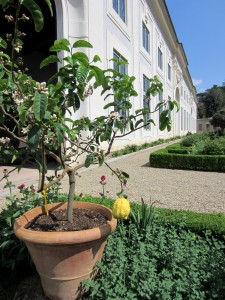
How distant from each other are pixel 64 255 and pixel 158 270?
0.85 metres

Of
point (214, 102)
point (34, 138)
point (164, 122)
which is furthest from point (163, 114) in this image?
point (214, 102)

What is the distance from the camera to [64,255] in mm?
1770

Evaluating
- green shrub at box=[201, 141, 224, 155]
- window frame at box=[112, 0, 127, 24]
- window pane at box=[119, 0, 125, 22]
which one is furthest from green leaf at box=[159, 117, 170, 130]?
window pane at box=[119, 0, 125, 22]

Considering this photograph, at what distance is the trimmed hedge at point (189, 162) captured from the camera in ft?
26.1

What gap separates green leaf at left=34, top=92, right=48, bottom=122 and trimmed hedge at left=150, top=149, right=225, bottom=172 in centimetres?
761

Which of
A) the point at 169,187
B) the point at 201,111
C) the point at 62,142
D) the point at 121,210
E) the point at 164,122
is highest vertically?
the point at 201,111

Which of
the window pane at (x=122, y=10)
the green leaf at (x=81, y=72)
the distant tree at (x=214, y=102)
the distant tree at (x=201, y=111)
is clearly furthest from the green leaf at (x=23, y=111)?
the distant tree at (x=201, y=111)

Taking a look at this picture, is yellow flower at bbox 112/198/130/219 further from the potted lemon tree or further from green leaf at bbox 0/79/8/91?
green leaf at bbox 0/79/8/91

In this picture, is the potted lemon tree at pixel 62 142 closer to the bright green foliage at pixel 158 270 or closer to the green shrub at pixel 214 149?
the bright green foliage at pixel 158 270

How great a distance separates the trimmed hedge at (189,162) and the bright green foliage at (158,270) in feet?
19.5

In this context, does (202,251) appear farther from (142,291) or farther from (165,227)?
(142,291)

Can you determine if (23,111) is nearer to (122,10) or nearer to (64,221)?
(64,221)

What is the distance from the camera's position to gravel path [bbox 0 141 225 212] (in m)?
4.61

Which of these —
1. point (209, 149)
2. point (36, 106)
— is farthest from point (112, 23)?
point (36, 106)
